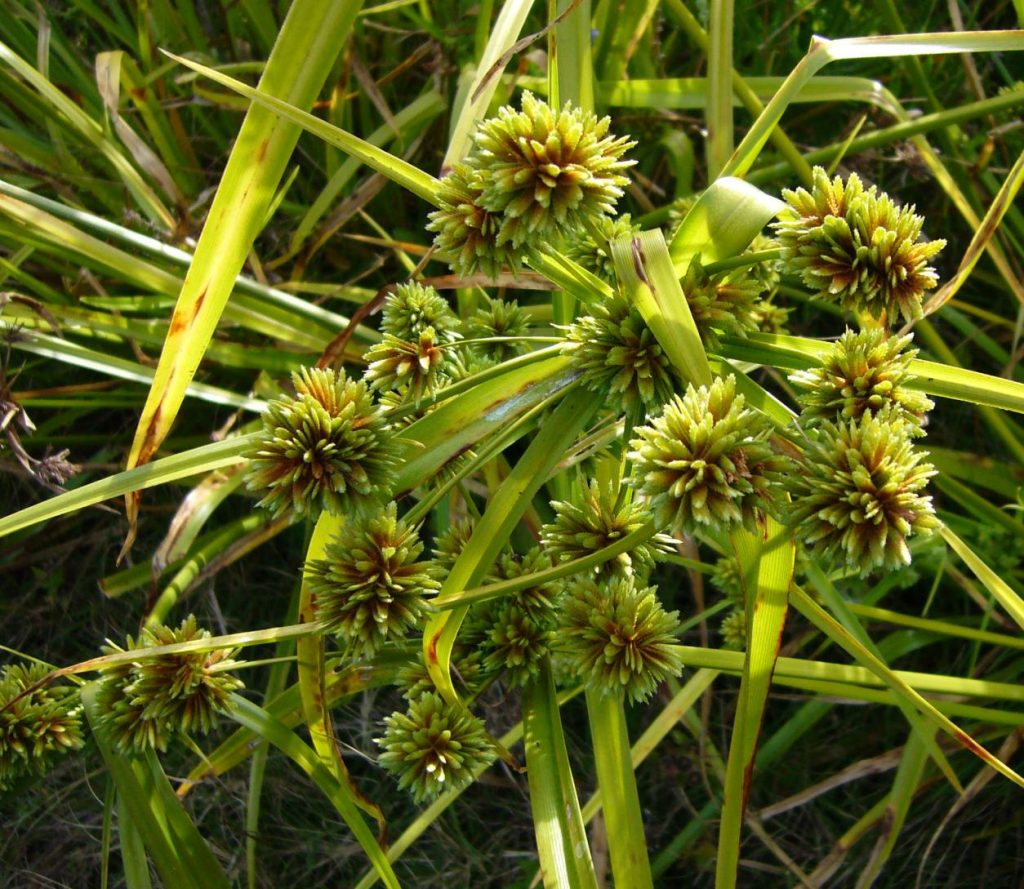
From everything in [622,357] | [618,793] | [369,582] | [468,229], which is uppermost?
[468,229]

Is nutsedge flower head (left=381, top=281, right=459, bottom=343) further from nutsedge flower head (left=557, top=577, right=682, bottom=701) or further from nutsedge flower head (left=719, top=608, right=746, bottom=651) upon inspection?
nutsedge flower head (left=719, top=608, right=746, bottom=651)

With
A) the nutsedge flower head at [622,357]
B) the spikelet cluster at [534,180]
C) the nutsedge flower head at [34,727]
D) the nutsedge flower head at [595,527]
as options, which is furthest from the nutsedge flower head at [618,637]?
the nutsedge flower head at [34,727]

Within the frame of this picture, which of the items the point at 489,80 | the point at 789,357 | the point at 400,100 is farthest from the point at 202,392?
the point at 789,357

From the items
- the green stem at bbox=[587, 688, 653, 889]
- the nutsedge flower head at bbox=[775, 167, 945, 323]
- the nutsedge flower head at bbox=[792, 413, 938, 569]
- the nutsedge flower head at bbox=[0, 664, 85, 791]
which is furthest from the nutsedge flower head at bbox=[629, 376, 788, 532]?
the nutsedge flower head at bbox=[0, 664, 85, 791]

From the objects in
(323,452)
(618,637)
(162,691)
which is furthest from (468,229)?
(162,691)

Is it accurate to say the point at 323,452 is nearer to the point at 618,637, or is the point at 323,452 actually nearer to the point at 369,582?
the point at 369,582

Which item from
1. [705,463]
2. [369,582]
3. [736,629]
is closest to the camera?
[705,463]
